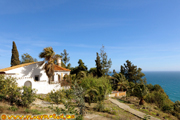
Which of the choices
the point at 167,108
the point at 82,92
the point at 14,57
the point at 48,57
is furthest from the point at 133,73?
the point at 14,57

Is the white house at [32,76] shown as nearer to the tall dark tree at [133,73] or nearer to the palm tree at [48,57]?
the palm tree at [48,57]

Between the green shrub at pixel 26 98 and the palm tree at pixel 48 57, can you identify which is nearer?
the green shrub at pixel 26 98

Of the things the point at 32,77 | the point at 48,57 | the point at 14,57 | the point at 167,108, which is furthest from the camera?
the point at 14,57

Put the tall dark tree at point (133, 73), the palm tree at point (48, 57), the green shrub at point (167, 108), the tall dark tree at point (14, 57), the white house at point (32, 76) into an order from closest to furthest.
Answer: the green shrub at point (167, 108)
the white house at point (32, 76)
the palm tree at point (48, 57)
the tall dark tree at point (14, 57)
the tall dark tree at point (133, 73)

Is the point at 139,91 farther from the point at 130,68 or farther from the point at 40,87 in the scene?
the point at 130,68

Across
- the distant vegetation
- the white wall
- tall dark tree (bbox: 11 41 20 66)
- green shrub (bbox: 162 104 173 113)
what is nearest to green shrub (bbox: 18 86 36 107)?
the distant vegetation

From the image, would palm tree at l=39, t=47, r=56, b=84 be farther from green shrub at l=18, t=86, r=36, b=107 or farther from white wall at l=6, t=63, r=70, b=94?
green shrub at l=18, t=86, r=36, b=107

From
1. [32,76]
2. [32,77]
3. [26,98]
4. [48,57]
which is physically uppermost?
[48,57]

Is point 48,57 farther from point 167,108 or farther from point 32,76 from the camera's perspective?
point 167,108

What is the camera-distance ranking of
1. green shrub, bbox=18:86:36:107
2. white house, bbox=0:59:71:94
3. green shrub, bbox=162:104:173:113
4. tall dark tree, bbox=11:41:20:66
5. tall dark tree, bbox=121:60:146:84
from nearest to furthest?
green shrub, bbox=18:86:36:107, green shrub, bbox=162:104:173:113, white house, bbox=0:59:71:94, tall dark tree, bbox=11:41:20:66, tall dark tree, bbox=121:60:146:84

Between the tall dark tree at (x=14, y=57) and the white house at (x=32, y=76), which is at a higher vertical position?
the tall dark tree at (x=14, y=57)

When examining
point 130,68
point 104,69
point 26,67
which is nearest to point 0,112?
point 26,67

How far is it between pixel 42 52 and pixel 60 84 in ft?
21.5

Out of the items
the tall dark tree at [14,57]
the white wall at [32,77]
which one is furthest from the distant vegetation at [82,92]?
the white wall at [32,77]
